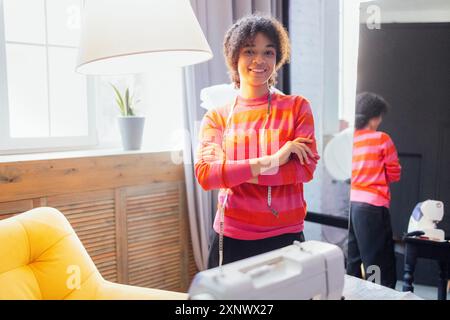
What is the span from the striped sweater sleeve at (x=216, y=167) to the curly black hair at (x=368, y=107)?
62 centimetres

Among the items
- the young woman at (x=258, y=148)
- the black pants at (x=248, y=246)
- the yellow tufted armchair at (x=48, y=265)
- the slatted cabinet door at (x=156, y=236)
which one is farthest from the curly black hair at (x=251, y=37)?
the slatted cabinet door at (x=156, y=236)

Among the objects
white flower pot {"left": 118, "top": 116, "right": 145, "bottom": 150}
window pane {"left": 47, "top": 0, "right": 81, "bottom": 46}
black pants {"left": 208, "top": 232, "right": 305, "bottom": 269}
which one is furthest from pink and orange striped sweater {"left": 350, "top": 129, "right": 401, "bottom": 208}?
window pane {"left": 47, "top": 0, "right": 81, "bottom": 46}

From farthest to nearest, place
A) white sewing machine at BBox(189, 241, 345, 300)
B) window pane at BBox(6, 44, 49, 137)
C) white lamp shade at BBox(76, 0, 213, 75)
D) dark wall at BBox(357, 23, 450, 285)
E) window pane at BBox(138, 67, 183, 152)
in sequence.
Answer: window pane at BBox(138, 67, 183, 152)
window pane at BBox(6, 44, 49, 137)
dark wall at BBox(357, 23, 450, 285)
white lamp shade at BBox(76, 0, 213, 75)
white sewing machine at BBox(189, 241, 345, 300)

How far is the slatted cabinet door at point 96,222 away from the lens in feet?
5.40

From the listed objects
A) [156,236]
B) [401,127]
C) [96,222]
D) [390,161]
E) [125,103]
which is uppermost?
[125,103]

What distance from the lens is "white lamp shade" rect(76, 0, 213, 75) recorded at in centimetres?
85

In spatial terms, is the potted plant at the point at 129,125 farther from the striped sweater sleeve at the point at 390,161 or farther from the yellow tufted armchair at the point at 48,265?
the striped sweater sleeve at the point at 390,161

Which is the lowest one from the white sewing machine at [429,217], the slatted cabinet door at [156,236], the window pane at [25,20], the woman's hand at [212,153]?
the slatted cabinet door at [156,236]

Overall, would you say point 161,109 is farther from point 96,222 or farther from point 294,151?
point 294,151

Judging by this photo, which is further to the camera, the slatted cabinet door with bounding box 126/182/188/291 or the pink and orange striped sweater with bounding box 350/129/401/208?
the slatted cabinet door with bounding box 126/182/188/291

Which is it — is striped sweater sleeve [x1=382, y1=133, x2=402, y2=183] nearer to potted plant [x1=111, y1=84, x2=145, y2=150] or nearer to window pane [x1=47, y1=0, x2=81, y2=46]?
potted plant [x1=111, y1=84, x2=145, y2=150]

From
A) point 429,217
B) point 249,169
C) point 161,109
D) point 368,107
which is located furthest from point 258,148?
point 161,109

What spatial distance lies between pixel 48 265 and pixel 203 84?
1027 millimetres

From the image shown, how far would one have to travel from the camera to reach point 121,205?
70.3 inches
